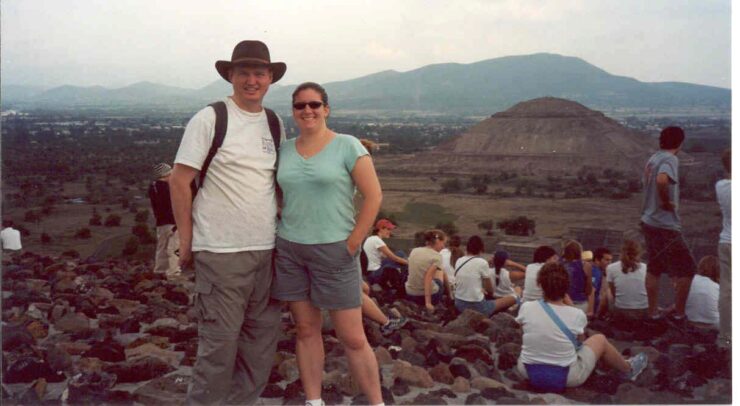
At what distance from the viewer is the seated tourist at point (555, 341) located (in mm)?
3730

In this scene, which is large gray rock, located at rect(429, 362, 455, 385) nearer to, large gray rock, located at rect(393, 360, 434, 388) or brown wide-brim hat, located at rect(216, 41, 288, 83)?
large gray rock, located at rect(393, 360, 434, 388)

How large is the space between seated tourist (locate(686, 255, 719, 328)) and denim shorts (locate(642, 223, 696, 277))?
6.8 inches

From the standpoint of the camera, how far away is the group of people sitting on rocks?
3756 mm

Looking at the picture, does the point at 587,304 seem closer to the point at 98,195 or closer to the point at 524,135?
the point at 98,195

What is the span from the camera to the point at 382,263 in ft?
21.8

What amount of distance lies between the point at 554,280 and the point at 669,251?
1498mm

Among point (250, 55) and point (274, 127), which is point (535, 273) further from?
point (250, 55)

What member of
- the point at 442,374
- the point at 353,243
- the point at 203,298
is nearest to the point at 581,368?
the point at 442,374

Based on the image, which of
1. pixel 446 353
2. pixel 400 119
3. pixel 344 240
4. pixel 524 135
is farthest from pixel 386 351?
pixel 524 135

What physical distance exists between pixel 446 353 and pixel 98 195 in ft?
37.5

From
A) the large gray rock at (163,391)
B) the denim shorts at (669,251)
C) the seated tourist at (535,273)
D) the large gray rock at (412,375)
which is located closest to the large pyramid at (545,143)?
the seated tourist at (535,273)

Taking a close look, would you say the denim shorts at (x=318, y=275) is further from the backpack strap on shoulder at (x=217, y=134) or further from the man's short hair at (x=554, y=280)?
the man's short hair at (x=554, y=280)

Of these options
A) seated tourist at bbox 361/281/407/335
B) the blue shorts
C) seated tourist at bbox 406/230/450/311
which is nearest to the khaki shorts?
seated tourist at bbox 361/281/407/335

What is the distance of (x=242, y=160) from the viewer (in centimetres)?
282
